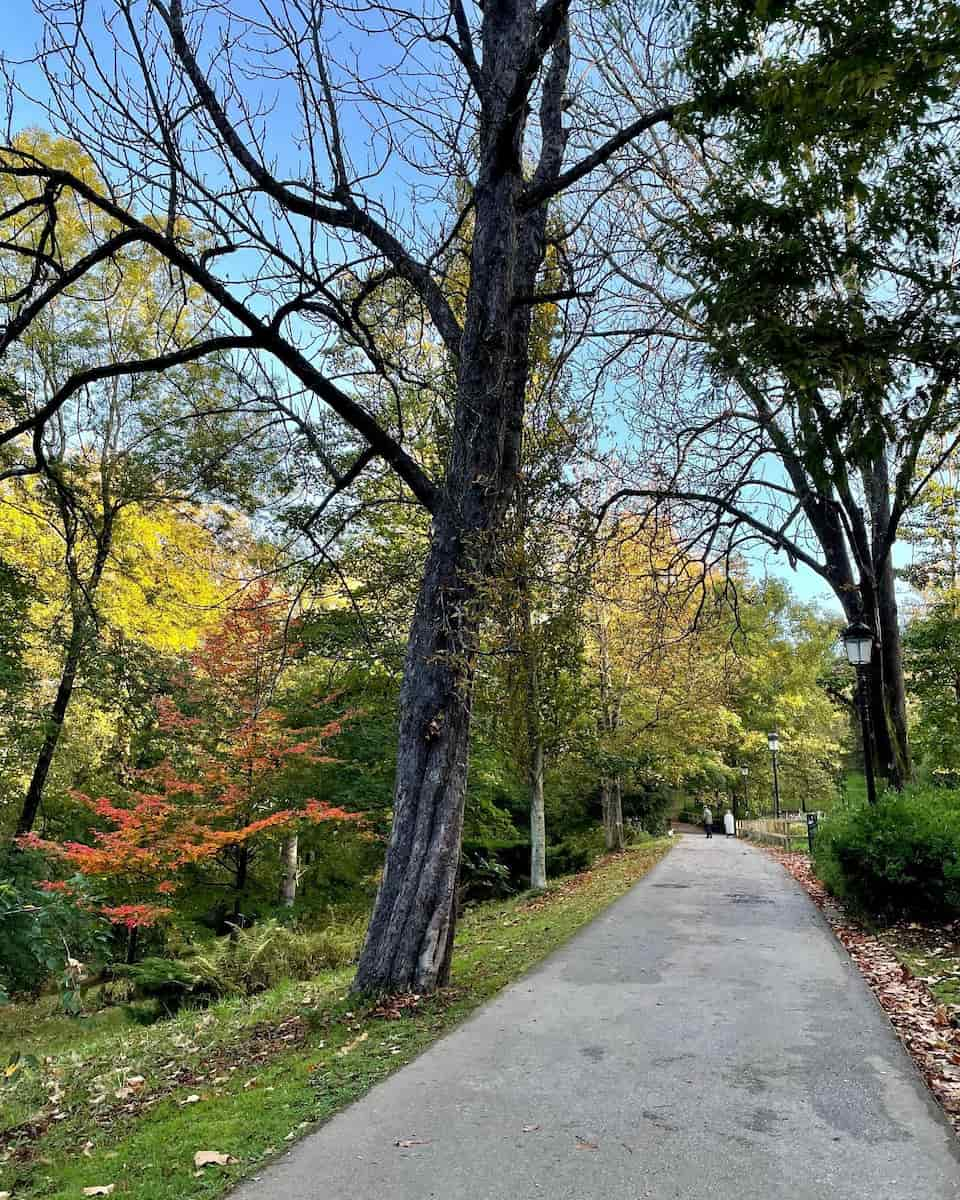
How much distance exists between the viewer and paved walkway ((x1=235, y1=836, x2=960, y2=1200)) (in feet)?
10.0

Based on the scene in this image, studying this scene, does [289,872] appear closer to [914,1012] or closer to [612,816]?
[914,1012]

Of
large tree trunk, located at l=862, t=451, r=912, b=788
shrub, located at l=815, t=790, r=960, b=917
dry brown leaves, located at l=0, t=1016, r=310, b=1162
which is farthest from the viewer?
large tree trunk, located at l=862, t=451, r=912, b=788

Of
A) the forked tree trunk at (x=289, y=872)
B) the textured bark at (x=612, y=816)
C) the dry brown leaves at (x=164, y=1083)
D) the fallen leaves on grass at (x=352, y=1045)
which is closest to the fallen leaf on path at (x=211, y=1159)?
the dry brown leaves at (x=164, y=1083)

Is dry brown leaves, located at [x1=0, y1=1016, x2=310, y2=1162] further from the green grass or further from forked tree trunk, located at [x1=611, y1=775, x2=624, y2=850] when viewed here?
forked tree trunk, located at [x1=611, y1=775, x2=624, y2=850]

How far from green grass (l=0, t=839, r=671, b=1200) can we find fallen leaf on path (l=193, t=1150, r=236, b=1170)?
4cm

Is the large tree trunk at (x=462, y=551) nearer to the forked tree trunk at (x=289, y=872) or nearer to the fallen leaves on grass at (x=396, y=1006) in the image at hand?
the fallen leaves on grass at (x=396, y=1006)

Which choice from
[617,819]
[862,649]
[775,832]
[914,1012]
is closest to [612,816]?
[617,819]

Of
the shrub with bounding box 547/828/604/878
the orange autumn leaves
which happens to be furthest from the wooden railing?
the orange autumn leaves

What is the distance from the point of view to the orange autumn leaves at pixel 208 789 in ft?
35.0

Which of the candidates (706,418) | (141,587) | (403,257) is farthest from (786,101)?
(141,587)

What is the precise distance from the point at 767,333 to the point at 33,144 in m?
13.9

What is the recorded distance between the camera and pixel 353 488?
38.3 ft

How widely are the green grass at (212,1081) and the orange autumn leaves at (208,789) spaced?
2.30m

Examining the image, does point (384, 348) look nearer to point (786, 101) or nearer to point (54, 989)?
point (786, 101)
